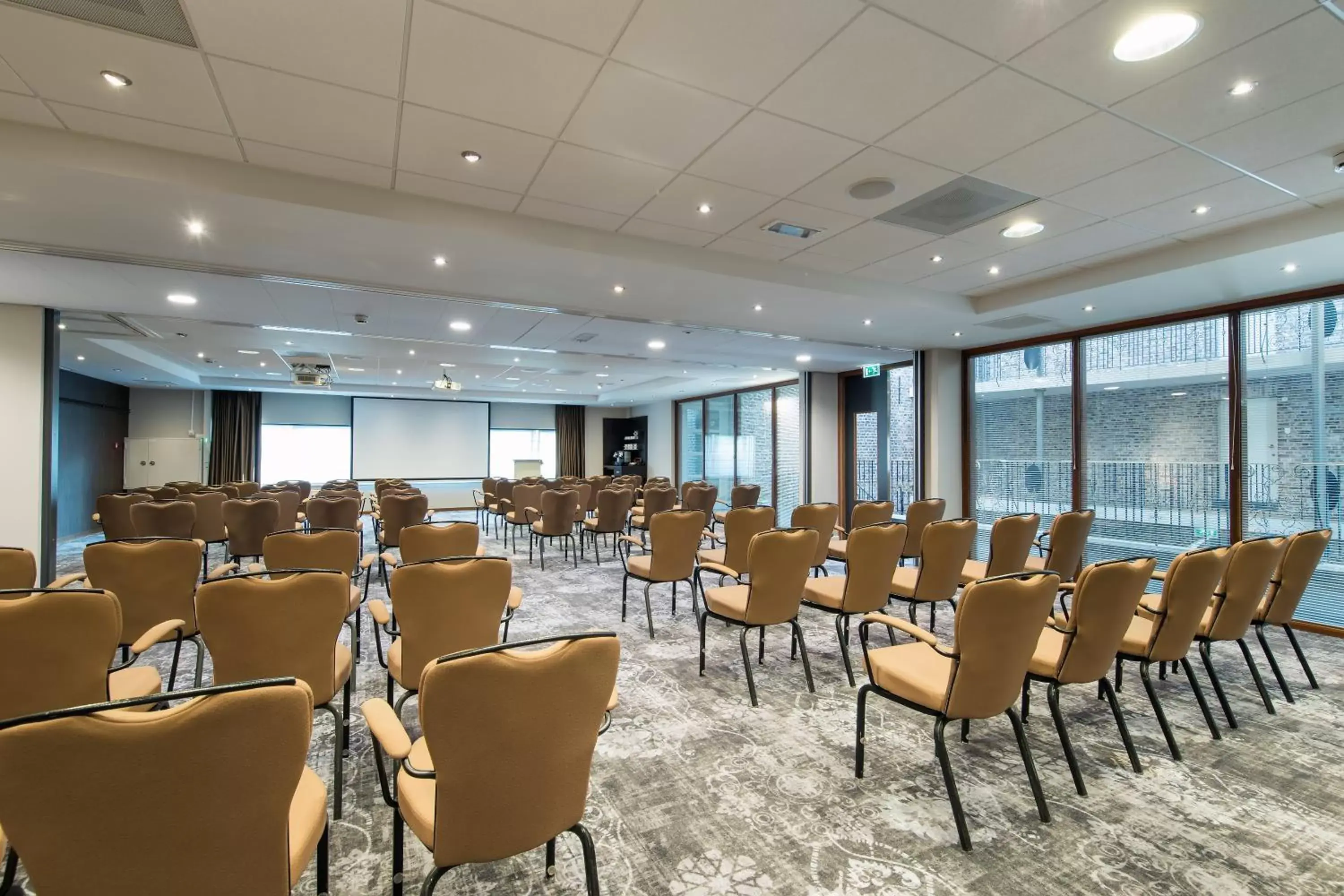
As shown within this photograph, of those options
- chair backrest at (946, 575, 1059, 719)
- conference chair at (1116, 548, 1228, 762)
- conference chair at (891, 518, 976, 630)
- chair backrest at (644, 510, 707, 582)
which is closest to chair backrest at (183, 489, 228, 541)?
chair backrest at (644, 510, 707, 582)

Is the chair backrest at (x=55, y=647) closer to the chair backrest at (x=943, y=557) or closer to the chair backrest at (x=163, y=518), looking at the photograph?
the chair backrest at (x=943, y=557)

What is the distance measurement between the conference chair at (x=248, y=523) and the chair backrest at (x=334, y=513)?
1.10 feet

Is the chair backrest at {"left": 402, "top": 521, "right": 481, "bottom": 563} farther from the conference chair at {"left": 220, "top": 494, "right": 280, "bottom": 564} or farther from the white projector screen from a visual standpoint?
the white projector screen

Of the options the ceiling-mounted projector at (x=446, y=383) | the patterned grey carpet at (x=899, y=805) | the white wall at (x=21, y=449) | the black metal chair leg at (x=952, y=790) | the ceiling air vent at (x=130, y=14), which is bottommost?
the patterned grey carpet at (x=899, y=805)

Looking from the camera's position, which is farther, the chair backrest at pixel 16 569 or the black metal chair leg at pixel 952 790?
the chair backrest at pixel 16 569

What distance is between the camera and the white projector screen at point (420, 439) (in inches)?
608

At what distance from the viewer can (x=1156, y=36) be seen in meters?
2.39

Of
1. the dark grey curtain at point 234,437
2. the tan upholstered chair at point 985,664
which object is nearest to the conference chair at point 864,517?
the tan upholstered chair at point 985,664

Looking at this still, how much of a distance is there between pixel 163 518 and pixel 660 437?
506 inches

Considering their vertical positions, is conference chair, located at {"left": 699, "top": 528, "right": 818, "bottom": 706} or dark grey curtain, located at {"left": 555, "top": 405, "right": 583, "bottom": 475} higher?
dark grey curtain, located at {"left": 555, "top": 405, "right": 583, "bottom": 475}

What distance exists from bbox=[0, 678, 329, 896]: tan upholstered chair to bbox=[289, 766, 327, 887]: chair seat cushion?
3.4 inches

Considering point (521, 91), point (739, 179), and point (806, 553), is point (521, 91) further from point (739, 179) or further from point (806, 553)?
point (806, 553)

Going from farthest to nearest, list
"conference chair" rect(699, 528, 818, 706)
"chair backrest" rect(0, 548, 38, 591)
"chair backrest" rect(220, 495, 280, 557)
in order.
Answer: "chair backrest" rect(220, 495, 280, 557) → "conference chair" rect(699, 528, 818, 706) → "chair backrest" rect(0, 548, 38, 591)

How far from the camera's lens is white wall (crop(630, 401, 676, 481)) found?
17.0 m
